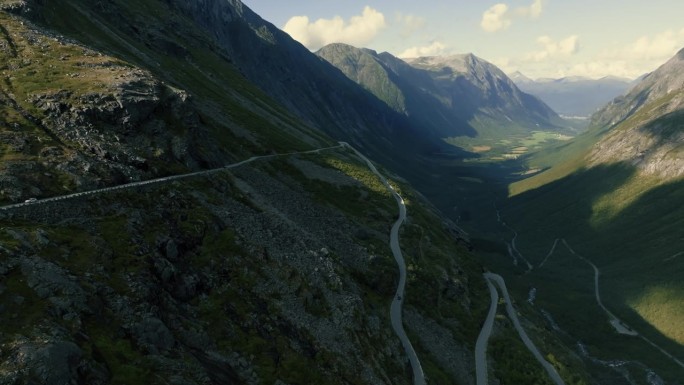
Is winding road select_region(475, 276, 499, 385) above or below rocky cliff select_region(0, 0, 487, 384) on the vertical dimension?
below

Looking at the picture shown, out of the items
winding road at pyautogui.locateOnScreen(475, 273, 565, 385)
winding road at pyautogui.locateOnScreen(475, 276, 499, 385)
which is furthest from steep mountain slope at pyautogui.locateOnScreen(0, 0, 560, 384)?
winding road at pyautogui.locateOnScreen(475, 273, 565, 385)

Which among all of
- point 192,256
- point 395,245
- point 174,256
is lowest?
point 192,256

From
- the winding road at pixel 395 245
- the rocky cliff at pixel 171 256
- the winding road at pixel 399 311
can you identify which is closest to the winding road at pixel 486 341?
the rocky cliff at pixel 171 256

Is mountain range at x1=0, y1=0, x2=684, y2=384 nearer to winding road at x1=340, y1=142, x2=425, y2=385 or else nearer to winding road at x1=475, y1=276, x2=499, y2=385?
winding road at x1=340, y1=142, x2=425, y2=385

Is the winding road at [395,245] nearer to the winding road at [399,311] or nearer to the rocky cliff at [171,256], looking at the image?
the winding road at [399,311]

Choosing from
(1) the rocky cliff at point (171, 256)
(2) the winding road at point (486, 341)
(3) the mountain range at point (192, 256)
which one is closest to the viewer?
(1) the rocky cliff at point (171, 256)

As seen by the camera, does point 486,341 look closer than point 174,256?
No

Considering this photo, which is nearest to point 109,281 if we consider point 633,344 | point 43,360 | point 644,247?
point 43,360

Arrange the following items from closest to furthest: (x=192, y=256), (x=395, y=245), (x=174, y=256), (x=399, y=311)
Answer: (x=174, y=256), (x=192, y=256), (x=399, y=311), (x=395, y=245)

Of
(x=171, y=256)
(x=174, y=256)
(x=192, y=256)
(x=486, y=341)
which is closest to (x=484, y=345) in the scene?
(x=486, y=341)

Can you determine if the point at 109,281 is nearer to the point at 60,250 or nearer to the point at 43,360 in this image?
the point at 60,250

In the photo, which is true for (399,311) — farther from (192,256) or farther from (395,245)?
(192,256)

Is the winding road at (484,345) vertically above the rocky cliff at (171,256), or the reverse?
the rocky cliff at (171,256)
